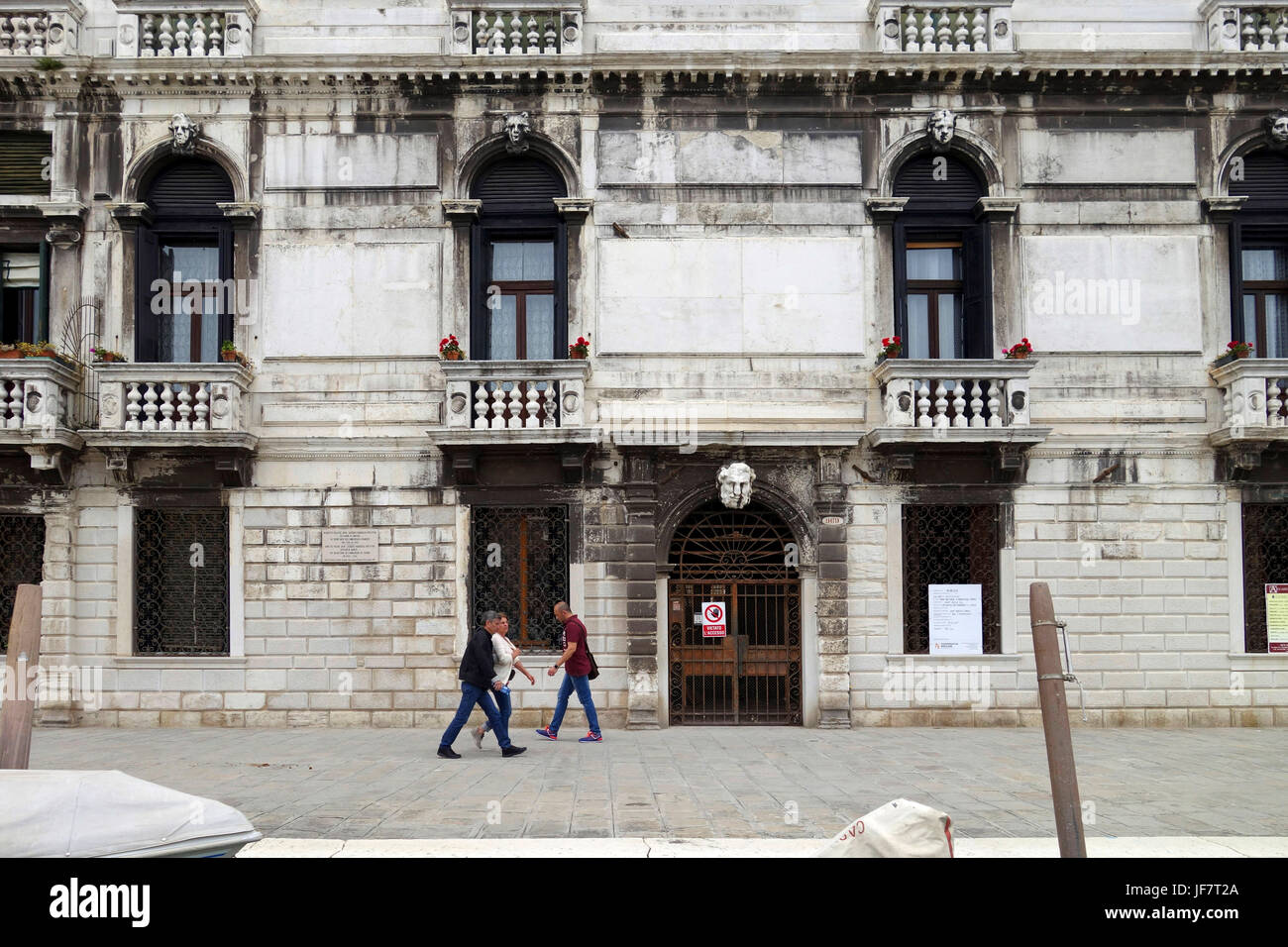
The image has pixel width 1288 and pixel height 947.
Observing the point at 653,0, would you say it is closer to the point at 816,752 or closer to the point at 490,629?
the point at 490,629

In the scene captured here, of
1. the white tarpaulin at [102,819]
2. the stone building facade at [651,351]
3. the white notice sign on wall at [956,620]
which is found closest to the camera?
the white tarpaulin at [102,819]

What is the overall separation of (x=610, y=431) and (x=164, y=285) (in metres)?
7.04

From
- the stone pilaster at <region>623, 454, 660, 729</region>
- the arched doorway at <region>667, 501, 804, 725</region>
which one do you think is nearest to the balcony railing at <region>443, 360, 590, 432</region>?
the stone pilaster at <region>623, 454, 660, 729</region>

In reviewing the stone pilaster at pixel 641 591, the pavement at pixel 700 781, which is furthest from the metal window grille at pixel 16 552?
the stone pilaster at pixel 641 591

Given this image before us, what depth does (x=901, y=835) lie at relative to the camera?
4.70 metres

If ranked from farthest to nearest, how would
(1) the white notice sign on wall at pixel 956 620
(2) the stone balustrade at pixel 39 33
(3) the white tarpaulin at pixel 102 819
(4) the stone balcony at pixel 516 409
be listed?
(2) the stone balustrade at pixel 39 33
(1) the white notice sign on wall at pixel 956 620
(4) the stone balcony at pixel 516 409
(3) the white tarpaulin at pixel 102 819

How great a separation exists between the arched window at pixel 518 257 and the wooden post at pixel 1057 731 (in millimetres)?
10919

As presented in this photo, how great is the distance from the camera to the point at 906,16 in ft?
52.5

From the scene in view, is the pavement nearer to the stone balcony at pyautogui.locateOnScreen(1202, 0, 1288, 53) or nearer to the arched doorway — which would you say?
the arched doorway

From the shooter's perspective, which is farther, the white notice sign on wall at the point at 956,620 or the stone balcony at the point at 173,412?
the white notice sign on wall at the point at 956,620

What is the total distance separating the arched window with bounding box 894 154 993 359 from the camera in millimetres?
15977

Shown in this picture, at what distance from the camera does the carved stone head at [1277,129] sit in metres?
15.8

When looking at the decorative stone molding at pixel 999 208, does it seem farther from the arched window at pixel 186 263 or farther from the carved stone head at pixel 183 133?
the carved stone head at pixel 183 133
